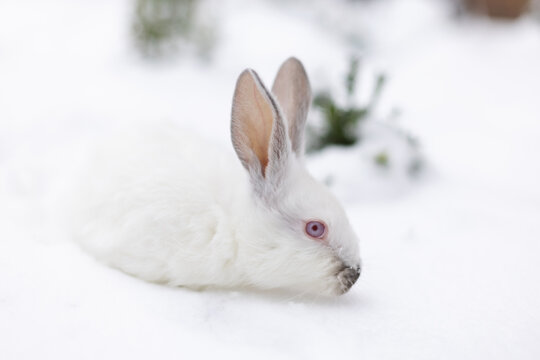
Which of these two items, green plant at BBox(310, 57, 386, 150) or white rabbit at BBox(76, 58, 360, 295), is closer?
white rabbit at BBox(76, 58, 360, 295)

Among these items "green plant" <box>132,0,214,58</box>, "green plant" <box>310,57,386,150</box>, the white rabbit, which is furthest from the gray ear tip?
"green plant" <box>132,0,214,58</box>

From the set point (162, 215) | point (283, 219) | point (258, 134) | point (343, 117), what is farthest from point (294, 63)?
point (343, 117)

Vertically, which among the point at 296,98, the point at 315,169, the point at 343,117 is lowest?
the point at 315,169

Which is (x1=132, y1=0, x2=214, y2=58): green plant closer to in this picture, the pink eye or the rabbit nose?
the pink eye

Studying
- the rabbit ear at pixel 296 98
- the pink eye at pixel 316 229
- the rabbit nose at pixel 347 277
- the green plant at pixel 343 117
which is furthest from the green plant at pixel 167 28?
the rabbit nose at pixel 347 277

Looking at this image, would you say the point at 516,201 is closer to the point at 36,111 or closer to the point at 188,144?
the point at 188,144

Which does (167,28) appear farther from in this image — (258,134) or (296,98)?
(258,134)

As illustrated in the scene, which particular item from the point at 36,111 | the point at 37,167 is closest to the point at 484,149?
the point at 37,167
